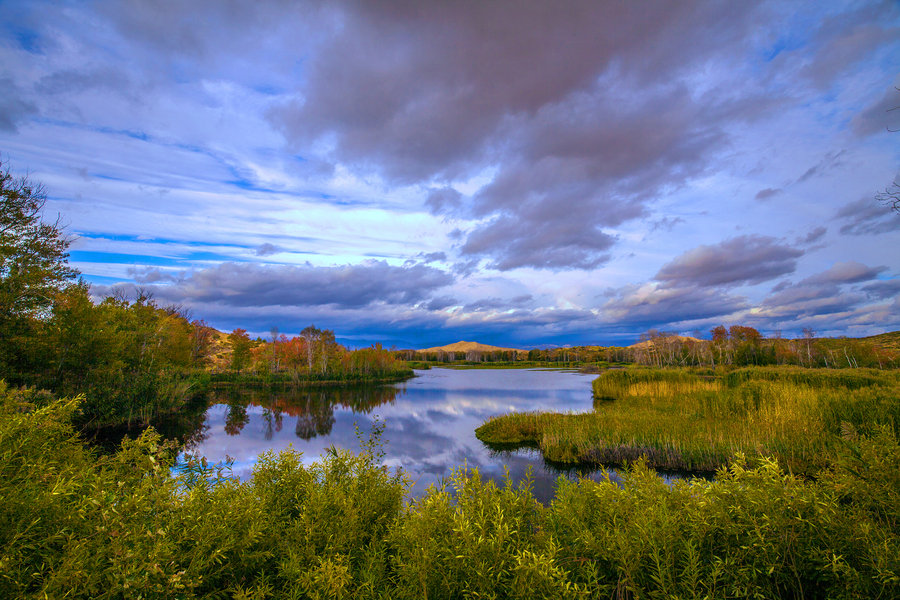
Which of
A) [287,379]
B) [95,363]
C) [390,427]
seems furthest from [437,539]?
[287,379]

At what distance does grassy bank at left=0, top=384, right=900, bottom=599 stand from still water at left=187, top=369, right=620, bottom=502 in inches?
116

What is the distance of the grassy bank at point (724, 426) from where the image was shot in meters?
13.9

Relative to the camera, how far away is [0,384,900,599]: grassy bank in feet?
8.68

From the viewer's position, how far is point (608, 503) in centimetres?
407

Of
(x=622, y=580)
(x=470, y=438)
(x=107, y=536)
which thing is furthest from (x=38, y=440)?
(x=470, y=438)

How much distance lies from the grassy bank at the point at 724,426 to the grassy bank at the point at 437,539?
8612 mm

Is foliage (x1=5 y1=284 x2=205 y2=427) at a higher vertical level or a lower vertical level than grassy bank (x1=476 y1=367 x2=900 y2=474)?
higher

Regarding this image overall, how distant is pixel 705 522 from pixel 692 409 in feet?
75.1

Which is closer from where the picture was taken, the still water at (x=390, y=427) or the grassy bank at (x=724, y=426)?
the grassy bank at (x=724, y=426)

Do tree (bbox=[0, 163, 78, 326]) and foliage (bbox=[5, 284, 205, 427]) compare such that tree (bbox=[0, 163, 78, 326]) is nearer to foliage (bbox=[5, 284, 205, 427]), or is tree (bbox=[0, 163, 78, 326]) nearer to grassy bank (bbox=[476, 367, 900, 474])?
foliage (bbox=[5, 284, 205, 427])

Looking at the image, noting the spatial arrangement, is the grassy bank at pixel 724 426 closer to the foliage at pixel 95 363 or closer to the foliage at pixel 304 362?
the foliage at pixel 95 363

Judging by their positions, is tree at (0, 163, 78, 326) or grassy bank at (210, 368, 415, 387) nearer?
tree at (0, 163, 78, 326)

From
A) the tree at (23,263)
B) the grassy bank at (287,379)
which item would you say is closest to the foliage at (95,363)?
the tree at (23,263)

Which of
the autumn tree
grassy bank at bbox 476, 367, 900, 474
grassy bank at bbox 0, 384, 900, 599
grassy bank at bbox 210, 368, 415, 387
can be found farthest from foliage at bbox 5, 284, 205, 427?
the autumn tree
